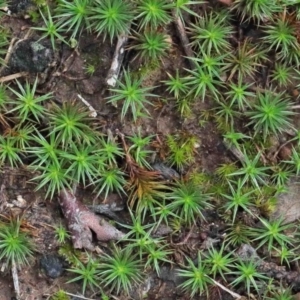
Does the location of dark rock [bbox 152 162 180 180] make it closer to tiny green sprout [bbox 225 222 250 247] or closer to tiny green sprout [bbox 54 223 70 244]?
tiny green sprout [bbox 225 222 250 247]

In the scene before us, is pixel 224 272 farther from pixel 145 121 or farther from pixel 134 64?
pixel 134 64

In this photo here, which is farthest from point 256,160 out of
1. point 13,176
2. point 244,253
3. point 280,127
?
point 13,176

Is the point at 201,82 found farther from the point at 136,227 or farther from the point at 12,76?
the point at 12,76

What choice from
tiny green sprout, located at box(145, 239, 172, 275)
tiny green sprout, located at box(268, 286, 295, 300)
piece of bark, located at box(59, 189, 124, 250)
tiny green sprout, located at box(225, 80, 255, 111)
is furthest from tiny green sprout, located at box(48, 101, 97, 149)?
tiny green sprout, located at box(268, 286, 295, 300)

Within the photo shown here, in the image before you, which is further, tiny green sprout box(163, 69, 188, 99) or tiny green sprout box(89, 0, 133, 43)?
tiny green sprout box(163, 69, 188, 99)

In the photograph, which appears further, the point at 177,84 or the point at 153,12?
the point at 177,84

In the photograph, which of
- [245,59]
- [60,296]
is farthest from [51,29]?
[60,296]
